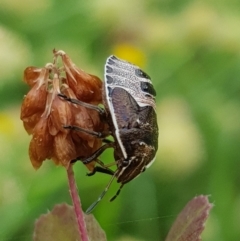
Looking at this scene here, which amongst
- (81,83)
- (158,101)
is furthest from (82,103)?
(158,101)

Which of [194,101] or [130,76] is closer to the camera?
[130,76]

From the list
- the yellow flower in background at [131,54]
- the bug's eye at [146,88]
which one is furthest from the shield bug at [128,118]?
the yellow flower in background at [131,54]

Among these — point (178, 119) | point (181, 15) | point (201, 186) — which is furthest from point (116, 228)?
point (181, 15)

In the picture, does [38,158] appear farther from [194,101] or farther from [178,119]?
[194,101]

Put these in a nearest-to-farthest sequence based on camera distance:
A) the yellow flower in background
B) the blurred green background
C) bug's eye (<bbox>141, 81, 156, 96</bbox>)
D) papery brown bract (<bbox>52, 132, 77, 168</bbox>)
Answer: papery brown bract (<bbox>52, 132, 77, 168</bbox>) → bug's eye (<bbox>141, 81, 156, 96</bbox>) → the blurred green background → the yellow flower in background

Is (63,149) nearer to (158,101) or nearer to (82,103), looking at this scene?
(82,103)

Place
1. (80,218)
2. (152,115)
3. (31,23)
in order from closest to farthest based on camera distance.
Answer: (80,218)
(152,115)
(31,23)

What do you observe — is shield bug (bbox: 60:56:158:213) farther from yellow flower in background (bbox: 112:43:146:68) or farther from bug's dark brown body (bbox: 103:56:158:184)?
yellow flower in background (bbox: 112:43:146:68)

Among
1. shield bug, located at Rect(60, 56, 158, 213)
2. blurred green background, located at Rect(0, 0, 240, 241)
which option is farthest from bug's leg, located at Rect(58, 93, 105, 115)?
blurred green background, located at Rect(0, 0, 240, 241)
